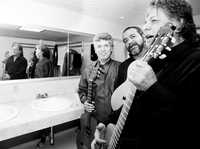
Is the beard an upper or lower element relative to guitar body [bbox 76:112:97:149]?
upper

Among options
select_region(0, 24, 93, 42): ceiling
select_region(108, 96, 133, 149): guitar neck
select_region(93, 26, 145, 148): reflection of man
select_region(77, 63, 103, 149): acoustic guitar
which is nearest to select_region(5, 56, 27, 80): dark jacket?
select_region(0, 24, 93, 42): ceiling

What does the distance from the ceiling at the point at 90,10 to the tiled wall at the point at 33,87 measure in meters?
0.56

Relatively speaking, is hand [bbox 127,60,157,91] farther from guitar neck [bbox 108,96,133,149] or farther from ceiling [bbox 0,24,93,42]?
ceiling [bbox 0,24,93,42]

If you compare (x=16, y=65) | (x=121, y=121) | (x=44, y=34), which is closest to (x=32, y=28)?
(x=44, y=34)

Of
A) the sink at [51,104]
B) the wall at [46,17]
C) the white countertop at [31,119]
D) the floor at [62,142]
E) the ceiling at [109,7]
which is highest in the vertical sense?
the ceiling at [109,7]

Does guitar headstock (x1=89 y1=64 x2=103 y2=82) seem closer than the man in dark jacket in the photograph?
No

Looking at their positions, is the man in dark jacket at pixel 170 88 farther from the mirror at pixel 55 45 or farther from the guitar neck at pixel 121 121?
the mirror at pixel 55 45

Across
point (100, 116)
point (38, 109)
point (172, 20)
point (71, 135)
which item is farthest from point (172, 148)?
point (71, 135)

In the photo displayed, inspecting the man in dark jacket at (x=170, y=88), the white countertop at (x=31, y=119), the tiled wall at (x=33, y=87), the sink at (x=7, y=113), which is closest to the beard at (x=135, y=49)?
the man in dark jacket at (x=170, y=88)

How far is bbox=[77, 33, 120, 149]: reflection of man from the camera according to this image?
4.78ft

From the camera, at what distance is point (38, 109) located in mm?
1552

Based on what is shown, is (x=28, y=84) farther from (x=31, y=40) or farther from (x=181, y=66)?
(x=181, y=66)

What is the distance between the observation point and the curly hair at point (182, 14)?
698mm

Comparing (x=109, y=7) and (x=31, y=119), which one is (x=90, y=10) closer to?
(x=109, y=7)
